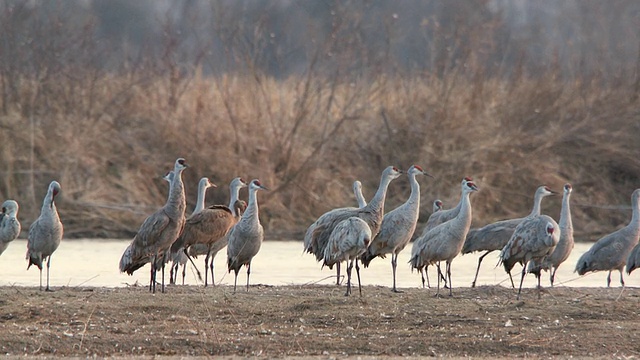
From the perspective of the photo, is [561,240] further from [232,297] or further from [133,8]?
[133,8]

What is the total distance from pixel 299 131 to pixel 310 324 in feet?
37.8

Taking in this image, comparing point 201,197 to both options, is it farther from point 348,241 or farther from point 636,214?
point 636,214

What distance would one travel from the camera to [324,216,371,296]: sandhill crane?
38.5ft

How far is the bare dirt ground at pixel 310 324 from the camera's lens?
9.28 metres

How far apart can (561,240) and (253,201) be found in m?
3.13

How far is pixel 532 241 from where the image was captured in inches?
477

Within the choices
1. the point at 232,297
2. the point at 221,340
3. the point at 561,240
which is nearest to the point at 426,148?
the point at 561,240

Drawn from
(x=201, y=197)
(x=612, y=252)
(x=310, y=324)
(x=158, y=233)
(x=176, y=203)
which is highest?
(x=201, y=197)

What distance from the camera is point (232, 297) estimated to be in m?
11.5

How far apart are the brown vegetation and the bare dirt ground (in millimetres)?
8485

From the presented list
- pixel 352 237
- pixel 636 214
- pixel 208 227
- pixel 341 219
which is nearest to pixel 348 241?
pixel 352 237

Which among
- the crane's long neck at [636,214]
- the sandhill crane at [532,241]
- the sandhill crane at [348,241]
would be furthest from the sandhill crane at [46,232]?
the crane's long neck at [636,214]

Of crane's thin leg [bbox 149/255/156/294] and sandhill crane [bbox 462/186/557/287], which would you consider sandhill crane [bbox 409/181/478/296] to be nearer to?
sandhill crane [bbox 462/186/557/287]

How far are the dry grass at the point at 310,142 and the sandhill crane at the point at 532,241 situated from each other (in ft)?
26.4
